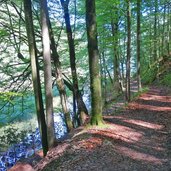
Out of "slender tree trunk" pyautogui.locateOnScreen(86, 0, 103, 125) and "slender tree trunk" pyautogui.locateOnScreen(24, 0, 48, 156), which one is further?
"slender tree trunk" pyautogui.locateOnScreen(24, 0, 48, 156)

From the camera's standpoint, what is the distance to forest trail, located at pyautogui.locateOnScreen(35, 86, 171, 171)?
7.71 metres

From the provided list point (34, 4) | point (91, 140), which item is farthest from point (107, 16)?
point (91, 140)

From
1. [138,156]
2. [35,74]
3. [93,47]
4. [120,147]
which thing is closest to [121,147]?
[120,147]

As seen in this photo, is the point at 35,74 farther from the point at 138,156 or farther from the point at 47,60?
the point at 138,156

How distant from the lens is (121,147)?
914 cm

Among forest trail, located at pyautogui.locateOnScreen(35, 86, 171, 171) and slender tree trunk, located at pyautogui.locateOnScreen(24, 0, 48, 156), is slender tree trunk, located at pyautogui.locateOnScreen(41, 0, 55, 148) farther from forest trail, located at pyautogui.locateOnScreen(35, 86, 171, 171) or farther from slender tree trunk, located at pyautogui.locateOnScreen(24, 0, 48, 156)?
forest trail, located at pyautogui.locateOnScreen(35, 86, 171, 171)

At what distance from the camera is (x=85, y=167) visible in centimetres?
761

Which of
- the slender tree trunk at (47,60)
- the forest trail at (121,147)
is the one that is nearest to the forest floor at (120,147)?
the forest trail at (121,147)

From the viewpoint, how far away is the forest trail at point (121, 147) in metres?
7.71

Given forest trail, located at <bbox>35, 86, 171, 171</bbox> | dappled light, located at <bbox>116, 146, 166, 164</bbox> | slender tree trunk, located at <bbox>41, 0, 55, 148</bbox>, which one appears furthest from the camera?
slender tree trunk, located at <bbox>41, 0, 55, 148</bbox>

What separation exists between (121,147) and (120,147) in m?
0.03

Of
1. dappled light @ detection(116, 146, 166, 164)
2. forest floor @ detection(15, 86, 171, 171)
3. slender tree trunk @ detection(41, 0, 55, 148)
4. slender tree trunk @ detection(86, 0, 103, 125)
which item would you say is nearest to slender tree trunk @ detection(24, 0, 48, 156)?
slender tree trunk @ detection(41, 0, 55, 148)

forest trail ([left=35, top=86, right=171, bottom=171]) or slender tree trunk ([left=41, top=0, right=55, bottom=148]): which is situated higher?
slender tree trunk ([left=41, top=0, right=55, bottom=148])

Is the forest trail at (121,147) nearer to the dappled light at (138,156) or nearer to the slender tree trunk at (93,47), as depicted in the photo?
the dappled light at (138,156)
